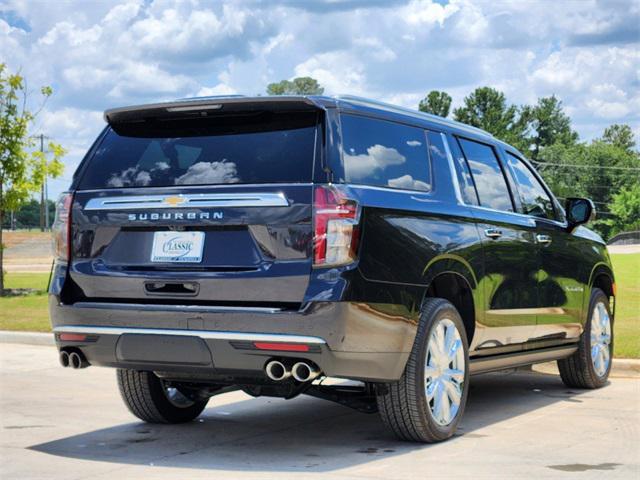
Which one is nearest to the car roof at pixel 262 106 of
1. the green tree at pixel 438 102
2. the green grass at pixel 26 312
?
the green grass at pixel 26 312

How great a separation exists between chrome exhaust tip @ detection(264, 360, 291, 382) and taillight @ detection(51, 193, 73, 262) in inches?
58.8

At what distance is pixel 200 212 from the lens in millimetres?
5988

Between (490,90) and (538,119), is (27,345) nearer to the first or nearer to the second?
(490,90)

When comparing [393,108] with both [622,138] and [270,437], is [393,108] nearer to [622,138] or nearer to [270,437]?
[270,437]

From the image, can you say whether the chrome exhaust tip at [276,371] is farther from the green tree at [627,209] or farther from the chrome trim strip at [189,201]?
the green tree at [627,209]

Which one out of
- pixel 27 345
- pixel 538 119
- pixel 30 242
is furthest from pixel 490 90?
pixel 27 345

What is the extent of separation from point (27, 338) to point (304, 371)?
793 cm

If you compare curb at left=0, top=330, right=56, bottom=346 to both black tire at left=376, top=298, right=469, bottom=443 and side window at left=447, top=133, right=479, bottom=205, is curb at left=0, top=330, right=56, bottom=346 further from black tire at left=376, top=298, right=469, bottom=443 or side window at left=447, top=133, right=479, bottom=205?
black tire at left=376, top=298, right=469, bottom=443

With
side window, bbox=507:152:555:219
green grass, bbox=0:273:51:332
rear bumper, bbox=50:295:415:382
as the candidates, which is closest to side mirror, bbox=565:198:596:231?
side window, bbox=507:152:555:219

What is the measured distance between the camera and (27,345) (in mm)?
12844

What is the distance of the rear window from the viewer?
19.7ft

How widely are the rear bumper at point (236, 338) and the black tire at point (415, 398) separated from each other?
0.45 feet

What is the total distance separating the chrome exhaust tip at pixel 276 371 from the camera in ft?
19.1

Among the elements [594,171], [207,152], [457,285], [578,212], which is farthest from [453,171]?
[594,171]
